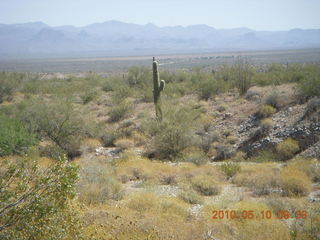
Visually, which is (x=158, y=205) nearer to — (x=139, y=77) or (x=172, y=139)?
(x=172, y=139)

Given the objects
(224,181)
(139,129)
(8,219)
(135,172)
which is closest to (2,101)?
(139,129)

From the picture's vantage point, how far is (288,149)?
43.5ft

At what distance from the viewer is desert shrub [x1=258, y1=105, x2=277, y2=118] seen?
18.0 metres

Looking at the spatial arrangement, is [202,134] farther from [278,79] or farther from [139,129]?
[278,79]

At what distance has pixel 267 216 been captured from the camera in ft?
22.7

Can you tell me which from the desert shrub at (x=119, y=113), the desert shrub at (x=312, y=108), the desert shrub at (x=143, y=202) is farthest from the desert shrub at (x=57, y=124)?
the desert shrub at (x=312, y=108)

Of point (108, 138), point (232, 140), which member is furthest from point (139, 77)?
point (232, 140)

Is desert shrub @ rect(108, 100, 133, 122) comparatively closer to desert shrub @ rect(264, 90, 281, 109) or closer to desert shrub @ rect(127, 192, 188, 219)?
desert shrub @ rect(264, 90, 281, 109)

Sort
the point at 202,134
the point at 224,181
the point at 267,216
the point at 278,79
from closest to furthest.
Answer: the point at 267,216 < the point at 224,181 < the point at 202,134 < the point at 278,79

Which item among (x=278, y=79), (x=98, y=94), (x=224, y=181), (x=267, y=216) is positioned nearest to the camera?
(x=267, y=216)

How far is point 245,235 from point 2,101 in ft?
91.5

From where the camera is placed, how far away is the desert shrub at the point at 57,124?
51.0ft
